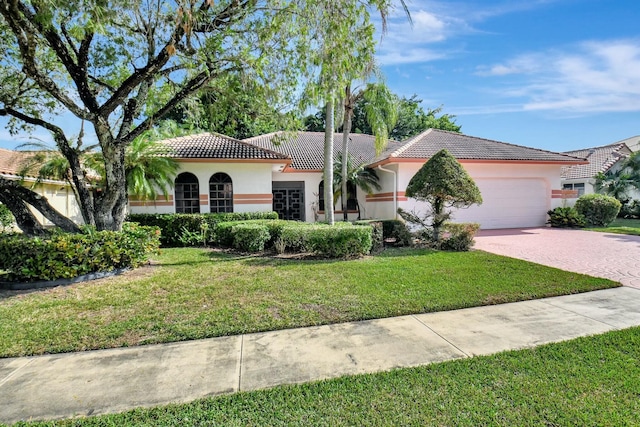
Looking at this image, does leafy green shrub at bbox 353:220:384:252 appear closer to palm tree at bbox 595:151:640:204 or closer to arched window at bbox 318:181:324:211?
arched window at bbox 318:181:324:211

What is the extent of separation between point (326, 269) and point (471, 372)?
4897 millimetres

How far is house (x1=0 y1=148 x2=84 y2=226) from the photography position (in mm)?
11898

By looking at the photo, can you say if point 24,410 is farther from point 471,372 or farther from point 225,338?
point 471,372

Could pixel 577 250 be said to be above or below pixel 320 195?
below

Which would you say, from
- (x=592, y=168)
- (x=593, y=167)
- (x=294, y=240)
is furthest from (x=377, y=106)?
(x=593, y=167)

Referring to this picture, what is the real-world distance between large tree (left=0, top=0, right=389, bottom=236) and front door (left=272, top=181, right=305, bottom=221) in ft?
31.3

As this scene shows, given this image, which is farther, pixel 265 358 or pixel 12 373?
pixel 265 358

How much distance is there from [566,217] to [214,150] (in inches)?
693

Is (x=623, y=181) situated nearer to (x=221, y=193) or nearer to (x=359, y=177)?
(x=359, y=177)

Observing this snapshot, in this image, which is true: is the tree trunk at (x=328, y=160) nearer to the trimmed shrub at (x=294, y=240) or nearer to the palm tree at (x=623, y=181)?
the trimmed shrub at (x=294, y=240)

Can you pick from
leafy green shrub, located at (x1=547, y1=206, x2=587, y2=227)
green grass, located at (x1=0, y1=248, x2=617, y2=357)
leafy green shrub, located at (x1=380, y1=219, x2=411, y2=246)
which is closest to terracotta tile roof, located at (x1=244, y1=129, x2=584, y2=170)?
leafy green shrub, located at (x1=547, y1=206, x2=587, y2=227)

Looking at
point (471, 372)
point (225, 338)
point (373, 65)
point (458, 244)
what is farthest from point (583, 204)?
point (225, 338)

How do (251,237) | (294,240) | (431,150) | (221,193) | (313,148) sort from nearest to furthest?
1. (294,240)
2. (251,237)
3. (221,193)
4. (431,150)
5. (313,148)

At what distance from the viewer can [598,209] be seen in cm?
1597
